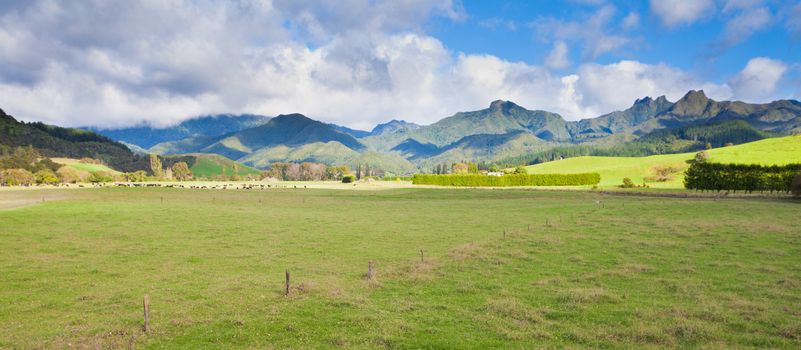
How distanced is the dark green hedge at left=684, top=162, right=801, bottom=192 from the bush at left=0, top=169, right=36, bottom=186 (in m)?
228

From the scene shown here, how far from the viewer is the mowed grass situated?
16219mm

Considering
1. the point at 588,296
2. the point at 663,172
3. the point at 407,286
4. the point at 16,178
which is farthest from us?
the point at 16,178

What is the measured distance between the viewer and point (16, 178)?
176000 millimetres

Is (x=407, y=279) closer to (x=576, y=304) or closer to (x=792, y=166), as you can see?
(x=576, y=304)

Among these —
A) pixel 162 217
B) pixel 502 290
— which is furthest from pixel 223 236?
pixel 502 290

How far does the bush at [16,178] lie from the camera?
169850 mm

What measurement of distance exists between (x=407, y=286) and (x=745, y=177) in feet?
361

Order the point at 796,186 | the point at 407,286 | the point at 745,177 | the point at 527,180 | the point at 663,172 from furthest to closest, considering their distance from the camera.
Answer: the point at 663,172 → the point at 527,180 → the point at 745,177 → the point at 796,186 → the point at 407,286

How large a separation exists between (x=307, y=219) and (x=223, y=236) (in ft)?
50.0

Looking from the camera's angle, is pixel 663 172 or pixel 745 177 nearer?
pixel 745 177

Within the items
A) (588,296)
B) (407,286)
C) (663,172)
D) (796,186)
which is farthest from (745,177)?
(407,286)

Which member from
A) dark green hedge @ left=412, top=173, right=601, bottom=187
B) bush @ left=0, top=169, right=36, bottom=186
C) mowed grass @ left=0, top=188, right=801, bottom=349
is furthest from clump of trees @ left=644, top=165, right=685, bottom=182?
bush @ left=0, top=169, right=36, bottom=186

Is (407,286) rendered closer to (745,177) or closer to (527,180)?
(745,177)

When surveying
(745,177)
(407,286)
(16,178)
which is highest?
(16,178)
